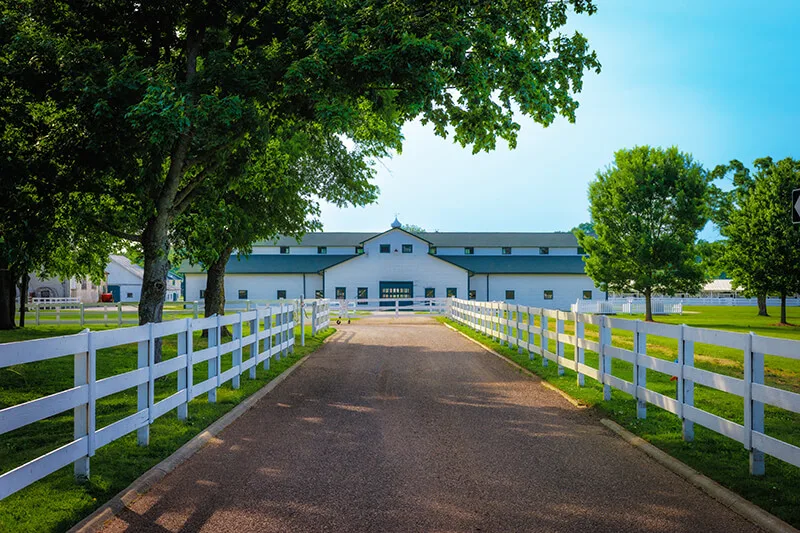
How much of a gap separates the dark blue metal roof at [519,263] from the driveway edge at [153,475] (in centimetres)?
4987

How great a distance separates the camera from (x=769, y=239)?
A: 38.9m

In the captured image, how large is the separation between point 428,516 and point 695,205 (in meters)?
39.0

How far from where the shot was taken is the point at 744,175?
5828cm

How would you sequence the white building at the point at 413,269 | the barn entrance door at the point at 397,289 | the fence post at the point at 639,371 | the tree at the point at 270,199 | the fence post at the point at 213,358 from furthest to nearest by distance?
the white building at the point at 413,269 < the barn entrance door at the point at 397,289 < the tree at the point at 270,199 < the fence post at the point at 213,358 < the fence post at the point at 639,371

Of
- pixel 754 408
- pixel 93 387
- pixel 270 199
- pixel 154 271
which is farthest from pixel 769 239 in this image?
pixel 93 387

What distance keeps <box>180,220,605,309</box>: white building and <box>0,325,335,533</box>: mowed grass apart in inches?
1674

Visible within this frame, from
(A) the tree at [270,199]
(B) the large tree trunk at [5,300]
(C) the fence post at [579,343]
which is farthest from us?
(B) the large tree trunk at [5,300]

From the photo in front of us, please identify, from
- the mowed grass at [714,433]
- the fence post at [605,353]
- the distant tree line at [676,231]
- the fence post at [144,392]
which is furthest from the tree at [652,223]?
the fence post at [144,392]

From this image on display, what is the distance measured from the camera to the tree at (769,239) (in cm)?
3872

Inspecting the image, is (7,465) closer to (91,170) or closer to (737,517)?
(737,517)

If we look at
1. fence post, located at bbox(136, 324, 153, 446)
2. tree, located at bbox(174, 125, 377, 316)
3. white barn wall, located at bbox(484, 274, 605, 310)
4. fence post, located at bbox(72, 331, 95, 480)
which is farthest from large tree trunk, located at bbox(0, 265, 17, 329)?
white barn wall, located at bbox(484, 274, 605, 310)

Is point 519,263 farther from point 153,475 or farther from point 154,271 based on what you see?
point 153,475

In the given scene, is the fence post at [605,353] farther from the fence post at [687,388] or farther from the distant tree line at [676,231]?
the distant tree line at [676,231]

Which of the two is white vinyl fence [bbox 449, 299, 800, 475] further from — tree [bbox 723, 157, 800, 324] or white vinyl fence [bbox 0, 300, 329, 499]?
tree [bbox 723, 157, 800, 324]
